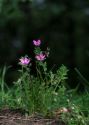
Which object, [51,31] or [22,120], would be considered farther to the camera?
[51,31]

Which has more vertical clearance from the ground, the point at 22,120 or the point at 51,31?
the point at 51,31

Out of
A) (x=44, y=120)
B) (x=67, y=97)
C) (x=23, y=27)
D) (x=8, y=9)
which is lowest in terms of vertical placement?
(x=44, y=120)

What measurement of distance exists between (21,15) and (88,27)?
1265 millimetres

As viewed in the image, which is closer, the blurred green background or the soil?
the soil

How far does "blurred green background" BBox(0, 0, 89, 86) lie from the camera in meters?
10.2

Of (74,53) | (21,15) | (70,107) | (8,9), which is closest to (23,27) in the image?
(21,15)

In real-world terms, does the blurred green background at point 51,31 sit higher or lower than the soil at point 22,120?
higher

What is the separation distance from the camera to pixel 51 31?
10.5 metres

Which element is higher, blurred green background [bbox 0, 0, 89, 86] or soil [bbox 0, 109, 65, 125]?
blurred green background [bbox 0, 0, 89, 86]

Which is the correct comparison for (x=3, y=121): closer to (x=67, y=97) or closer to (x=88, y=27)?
(x=67, y=97)

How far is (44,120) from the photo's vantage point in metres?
4.28

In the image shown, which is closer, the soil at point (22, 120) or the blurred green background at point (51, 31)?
the soil at point (22, 120)

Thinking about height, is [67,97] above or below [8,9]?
below

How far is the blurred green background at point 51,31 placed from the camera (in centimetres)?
1023
